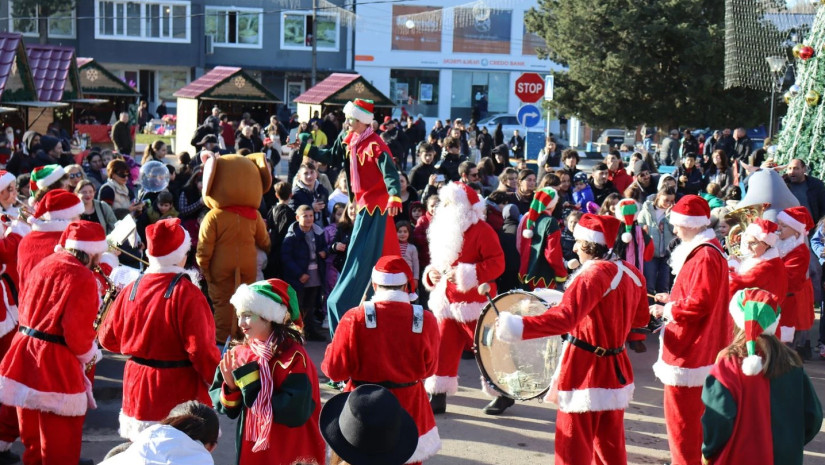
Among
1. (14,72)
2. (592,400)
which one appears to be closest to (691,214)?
(592,400)

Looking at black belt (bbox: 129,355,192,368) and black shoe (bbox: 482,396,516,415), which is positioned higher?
black belt (bbox: 129,355,192,368)

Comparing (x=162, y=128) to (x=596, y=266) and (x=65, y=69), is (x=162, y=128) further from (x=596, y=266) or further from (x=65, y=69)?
(x=596, y=266)

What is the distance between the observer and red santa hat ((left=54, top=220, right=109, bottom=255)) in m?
5.98

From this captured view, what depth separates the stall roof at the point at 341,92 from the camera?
24.8m

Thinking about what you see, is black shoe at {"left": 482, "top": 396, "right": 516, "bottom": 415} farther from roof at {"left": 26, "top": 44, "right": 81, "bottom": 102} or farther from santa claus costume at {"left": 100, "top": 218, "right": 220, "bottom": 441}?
roof at {"left": 26, "top": 44, "right": 81, "bottom": 102}

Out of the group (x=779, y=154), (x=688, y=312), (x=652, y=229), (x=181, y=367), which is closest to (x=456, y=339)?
(x=688, y=312)

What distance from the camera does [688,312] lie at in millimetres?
6395

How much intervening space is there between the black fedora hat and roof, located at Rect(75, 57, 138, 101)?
Result: 2988 cm

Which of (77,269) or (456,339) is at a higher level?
(77,269)

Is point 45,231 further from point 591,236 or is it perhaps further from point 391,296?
point 591,236

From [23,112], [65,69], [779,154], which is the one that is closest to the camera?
[779,154]

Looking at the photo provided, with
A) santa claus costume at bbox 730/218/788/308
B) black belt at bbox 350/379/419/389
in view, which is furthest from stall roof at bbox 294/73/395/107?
black belt at bbox 350/379/419/389

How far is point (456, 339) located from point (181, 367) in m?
2.96

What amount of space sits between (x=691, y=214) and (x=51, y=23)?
4838 cm
